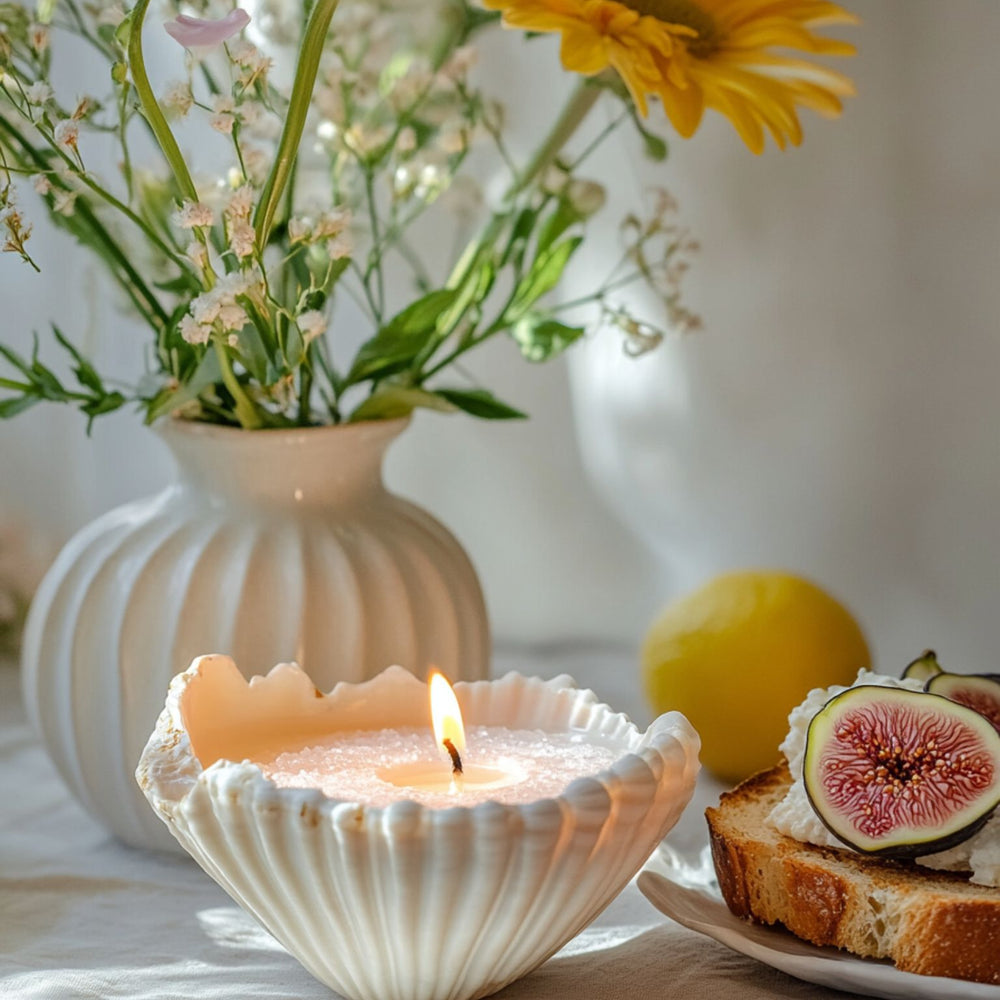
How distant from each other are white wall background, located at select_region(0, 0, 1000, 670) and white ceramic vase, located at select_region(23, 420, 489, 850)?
0.55m

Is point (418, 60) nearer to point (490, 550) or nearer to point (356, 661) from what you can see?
point (356, 661)

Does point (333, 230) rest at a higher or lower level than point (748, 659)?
higher

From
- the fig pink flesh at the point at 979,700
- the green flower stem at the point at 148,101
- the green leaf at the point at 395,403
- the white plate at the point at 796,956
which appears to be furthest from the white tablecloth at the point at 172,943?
the green flower stem at the point at 148,101

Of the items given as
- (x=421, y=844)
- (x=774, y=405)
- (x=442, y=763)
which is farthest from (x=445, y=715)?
(x=774, y=405)

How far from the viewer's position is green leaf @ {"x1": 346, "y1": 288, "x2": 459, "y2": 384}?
1.00 metres

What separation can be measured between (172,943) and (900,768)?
1.51 feet

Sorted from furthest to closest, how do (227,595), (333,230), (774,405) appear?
(774,405), (227,595), (333,230)

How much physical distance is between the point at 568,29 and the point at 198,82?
2.09ft

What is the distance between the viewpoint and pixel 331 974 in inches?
28.5

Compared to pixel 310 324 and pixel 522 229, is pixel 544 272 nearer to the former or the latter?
pixel 522 229

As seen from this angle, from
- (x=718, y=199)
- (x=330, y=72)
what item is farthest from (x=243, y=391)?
(x=718, y=199)

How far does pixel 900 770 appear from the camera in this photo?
0.84 meters

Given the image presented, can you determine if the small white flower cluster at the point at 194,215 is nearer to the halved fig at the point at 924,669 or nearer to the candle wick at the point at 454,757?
the candle wick at the point at 454,757

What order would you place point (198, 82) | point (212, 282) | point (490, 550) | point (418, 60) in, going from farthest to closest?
point (490, 550) → point (198, 82) → point (418, 60) → point (212, 282)
